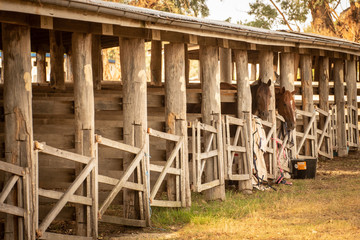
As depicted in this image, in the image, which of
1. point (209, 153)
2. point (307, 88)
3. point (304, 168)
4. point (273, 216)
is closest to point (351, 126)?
point (307, 88)

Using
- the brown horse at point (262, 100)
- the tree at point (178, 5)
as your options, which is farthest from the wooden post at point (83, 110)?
the tree at point (178, 5)

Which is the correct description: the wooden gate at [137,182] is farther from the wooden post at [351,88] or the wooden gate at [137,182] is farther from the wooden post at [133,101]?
the wooden post at [351,88]

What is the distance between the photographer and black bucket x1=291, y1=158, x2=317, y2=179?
13648mm

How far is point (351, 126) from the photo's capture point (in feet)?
61.3

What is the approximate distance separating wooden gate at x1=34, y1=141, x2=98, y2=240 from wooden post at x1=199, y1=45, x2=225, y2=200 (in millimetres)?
3534

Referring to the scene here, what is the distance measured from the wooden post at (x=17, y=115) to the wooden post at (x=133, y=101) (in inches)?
77.7

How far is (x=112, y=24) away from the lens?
8.30 m

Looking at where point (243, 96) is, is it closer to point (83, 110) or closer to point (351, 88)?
point (83, 110)

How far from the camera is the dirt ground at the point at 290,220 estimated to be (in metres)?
7.99

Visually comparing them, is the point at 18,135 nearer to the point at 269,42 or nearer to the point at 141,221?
the point at 141,221

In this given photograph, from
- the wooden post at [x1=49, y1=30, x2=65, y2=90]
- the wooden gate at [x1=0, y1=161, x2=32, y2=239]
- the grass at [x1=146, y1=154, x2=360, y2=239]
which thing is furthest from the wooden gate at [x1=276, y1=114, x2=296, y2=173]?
the wooden gate at [x1=0, y1=161, x2=32, y2=239]

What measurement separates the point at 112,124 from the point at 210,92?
1832 mm

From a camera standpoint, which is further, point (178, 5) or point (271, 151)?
point (178, 5)

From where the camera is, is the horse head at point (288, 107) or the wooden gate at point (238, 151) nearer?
the wooden gate at point (238, 151)
